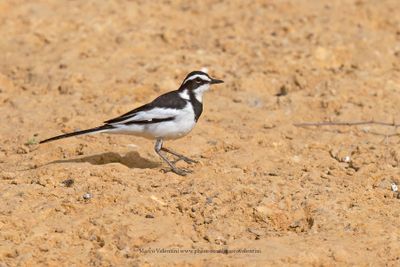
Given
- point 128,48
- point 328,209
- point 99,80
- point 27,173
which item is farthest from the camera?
point 128,48

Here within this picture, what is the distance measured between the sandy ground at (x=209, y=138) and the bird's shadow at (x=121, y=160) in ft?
0.06

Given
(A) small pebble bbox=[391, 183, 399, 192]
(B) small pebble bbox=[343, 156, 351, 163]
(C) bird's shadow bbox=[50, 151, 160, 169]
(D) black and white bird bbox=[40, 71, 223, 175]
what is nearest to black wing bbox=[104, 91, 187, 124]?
(D) black and white bird bbox=[40, 71, 223, 175]

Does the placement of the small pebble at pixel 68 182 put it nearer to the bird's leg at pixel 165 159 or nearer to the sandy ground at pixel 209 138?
the sandy ground at pixel 209 138

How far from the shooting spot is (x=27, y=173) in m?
8.34

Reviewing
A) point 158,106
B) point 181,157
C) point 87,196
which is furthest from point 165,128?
point 87,196

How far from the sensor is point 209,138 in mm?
9672

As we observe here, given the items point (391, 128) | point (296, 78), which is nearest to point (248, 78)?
point (296, 78)

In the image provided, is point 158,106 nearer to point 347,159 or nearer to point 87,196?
point 87,196

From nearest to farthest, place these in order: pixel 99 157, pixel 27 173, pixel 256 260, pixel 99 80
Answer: pixel 256 260, pixel 27 173, pixel 99 157, pixel 99 80

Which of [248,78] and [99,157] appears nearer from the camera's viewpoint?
[99,157]

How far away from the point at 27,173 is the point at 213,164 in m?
2.18

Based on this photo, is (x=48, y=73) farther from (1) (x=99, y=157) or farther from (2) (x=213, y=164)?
(2) (x=213, y=164)

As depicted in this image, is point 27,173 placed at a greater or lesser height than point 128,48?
lesser

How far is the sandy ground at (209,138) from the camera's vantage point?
7.02 meters
